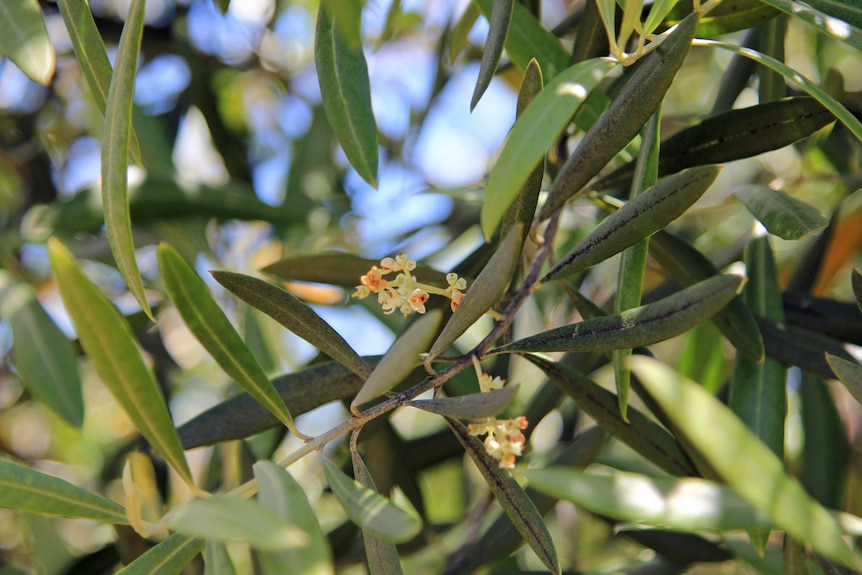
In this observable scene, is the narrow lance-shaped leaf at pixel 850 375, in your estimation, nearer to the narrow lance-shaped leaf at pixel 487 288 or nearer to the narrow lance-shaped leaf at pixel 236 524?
the narrow lance-shaped leaf at pixel 487 288

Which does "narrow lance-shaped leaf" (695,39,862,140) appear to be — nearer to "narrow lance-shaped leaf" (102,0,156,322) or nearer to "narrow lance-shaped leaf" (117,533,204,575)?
"narrow lance-shaped leaf" (102,0,156,322)

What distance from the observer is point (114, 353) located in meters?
0.51

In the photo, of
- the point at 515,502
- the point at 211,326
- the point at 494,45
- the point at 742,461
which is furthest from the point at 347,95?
the point at 742,461

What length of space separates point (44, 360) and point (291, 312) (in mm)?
440

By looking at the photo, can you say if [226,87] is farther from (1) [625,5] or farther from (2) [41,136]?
(1) [625,5]

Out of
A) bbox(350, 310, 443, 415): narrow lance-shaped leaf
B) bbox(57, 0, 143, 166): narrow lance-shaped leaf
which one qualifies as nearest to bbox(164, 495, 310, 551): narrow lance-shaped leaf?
bbox(350, 310, 443, 415): narrow lance-shaped leaf

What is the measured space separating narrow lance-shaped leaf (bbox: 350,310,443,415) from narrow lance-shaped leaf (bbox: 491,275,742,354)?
14 centimetres

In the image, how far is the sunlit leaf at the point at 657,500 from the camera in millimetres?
431

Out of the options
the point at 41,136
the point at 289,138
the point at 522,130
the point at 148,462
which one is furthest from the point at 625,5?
the point at 41,136

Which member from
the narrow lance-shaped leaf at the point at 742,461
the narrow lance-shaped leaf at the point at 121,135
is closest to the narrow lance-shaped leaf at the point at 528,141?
the narrow lance-shaped leaf at the point at 742,461

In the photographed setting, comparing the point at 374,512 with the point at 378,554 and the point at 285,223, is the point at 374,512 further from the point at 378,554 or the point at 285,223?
the point at 285,223

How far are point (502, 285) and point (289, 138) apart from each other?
4.75 feet

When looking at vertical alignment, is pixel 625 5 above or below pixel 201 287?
above

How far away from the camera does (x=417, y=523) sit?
0.46 metres
